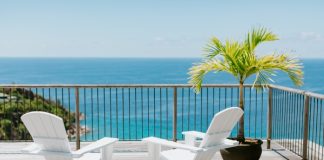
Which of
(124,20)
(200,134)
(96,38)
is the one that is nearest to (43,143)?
(200,134)

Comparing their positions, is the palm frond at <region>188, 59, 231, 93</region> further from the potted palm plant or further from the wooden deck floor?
the wooden deck floor

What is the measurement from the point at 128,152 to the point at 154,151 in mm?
A: 1860

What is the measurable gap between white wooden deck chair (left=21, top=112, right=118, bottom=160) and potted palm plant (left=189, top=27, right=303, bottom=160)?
1.82 metres

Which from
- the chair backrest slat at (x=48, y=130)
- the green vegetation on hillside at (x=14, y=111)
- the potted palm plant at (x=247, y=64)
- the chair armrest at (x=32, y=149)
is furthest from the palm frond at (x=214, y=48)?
the green vegetation on hillside at (x=14, y=111)

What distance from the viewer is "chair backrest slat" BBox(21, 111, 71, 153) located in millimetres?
4246

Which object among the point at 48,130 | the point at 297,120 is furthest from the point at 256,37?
the point at 48,130

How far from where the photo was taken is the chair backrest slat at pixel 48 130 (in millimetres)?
4246

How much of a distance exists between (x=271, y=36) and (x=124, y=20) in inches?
3298

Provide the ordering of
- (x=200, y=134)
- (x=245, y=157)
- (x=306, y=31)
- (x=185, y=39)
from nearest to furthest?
(x=200, y=134) → (x=245, y=157) → (x=306, y=31) → (x=185, y=39)

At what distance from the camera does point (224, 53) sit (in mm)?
5570

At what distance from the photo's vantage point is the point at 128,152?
20.6 ft

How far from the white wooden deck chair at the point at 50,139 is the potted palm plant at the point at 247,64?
1.82 meters

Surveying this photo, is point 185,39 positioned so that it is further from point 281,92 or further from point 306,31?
point 281,92

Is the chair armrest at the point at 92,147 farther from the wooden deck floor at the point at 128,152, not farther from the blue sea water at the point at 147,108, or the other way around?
the wooden deck floor at the point at 128,152
